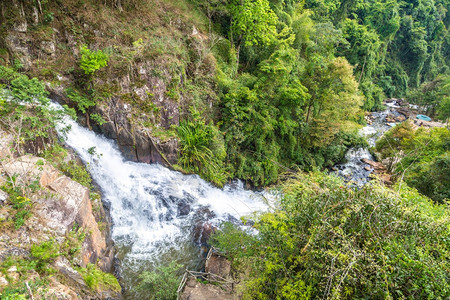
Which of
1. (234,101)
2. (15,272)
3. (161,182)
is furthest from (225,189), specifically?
(15,272)

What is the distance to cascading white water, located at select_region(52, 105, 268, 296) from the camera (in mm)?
7750

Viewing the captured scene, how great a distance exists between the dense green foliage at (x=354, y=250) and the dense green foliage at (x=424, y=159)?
4434 millimetres

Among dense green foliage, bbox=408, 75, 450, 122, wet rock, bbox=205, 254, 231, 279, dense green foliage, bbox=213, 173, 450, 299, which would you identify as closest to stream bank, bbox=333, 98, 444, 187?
dense green foliage, bbox=213, 173, 450, 299

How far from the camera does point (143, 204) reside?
8.45 m

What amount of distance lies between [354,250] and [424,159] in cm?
1264

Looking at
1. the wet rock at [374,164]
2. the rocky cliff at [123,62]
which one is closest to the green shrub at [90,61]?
the rocky cliff at [123,62]

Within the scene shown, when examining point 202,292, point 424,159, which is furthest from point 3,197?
point 424,159

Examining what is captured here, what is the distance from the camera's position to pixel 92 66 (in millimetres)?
8188

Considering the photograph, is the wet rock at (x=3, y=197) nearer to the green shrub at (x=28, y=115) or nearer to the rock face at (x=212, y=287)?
the green shrub at (x=28, y=115)

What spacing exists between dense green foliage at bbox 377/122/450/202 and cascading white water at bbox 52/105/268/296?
7464 millimetres

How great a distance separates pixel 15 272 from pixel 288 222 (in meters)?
4.81

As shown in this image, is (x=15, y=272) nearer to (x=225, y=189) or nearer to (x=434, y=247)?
(x=434, y=247)

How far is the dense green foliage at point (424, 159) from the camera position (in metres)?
9.71

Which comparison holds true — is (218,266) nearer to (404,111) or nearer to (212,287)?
(212,287)
